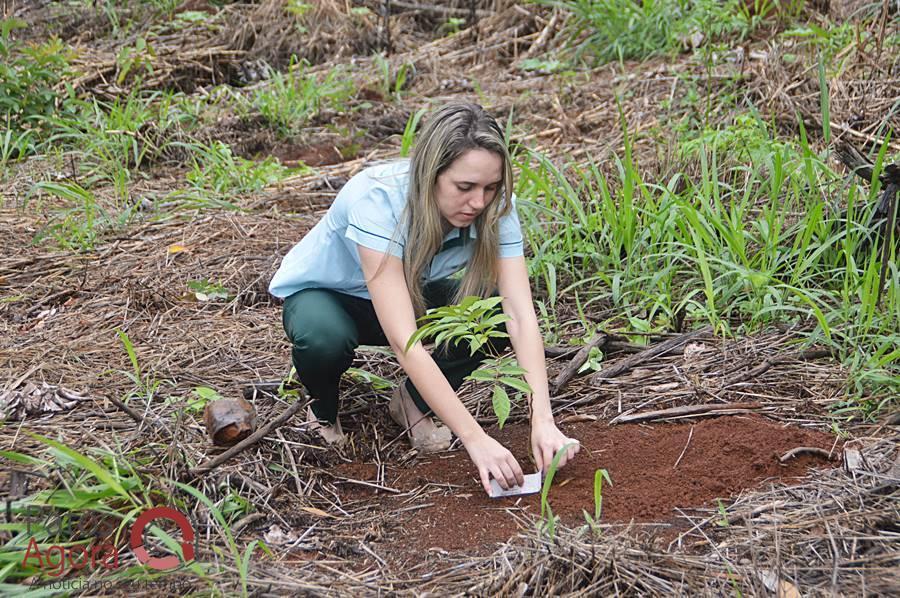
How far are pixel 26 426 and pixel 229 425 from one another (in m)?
0.66

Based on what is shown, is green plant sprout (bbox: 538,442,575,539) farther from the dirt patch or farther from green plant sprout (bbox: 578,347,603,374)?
the dirt patch

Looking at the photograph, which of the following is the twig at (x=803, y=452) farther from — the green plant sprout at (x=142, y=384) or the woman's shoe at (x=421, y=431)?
the green plant sprout at (x=142, y=384)

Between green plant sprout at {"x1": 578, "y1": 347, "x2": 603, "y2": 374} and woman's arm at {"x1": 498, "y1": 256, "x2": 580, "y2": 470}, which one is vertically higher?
woman's arm at {"x1": 498, "y1": 256, "x2": 580, "y2": 470}

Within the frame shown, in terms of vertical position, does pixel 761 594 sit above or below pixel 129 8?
below

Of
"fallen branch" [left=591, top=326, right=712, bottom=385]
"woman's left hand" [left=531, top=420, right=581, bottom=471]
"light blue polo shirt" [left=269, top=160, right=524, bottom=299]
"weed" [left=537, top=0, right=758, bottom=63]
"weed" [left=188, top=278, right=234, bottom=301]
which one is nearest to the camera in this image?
"woman's left hand" [left=531, top=420, right=581, bottom=471]

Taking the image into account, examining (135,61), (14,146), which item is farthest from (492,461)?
(135,61)

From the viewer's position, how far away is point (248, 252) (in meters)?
3.99

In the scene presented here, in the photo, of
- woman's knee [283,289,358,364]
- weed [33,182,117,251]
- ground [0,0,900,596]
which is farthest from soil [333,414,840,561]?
weed [33,182,117,251]

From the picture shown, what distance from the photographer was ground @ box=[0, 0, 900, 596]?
1.90m

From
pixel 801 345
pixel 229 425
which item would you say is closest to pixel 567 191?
pixel 801 345

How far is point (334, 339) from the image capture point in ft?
7.93

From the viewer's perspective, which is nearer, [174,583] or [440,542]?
[174,583]

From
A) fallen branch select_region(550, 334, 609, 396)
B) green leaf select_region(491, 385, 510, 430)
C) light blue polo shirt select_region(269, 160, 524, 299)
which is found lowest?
fallen branch select_region(550, 334, 609, 396)

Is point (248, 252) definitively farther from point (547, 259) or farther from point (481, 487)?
point (481, 487)
